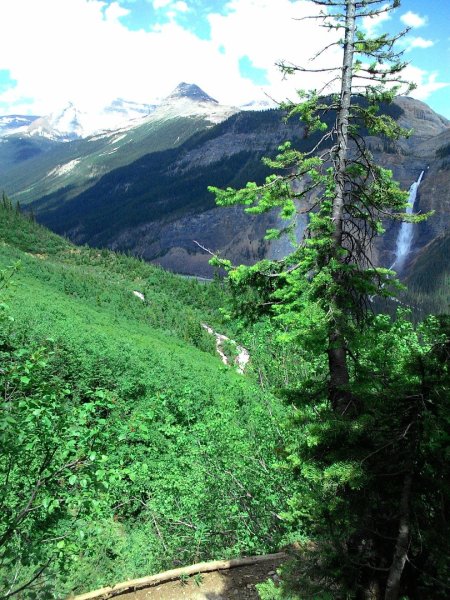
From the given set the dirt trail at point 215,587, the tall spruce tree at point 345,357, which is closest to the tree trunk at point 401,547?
the tall spruce tree at point 345,357

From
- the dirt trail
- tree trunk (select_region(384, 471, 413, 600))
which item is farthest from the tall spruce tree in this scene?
the dirt trail

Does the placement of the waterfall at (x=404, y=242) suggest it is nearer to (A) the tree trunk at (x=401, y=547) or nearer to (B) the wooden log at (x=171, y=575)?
(B) the wooden log at (x=171, y=575)

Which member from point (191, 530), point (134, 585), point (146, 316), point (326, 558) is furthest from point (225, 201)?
point (146, 316)

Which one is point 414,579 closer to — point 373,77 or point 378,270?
point 378,270

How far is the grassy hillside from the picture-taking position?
5566 mm

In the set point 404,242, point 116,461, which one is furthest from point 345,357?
point 404,242

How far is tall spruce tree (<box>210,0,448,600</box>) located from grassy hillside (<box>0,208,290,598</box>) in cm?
265

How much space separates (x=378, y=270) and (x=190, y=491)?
26.8ft

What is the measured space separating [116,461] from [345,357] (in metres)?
10.8

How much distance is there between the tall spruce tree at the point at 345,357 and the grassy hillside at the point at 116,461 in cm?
265

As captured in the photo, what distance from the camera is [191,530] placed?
11.6 m

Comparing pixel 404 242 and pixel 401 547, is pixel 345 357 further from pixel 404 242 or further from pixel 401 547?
pixel 404 242

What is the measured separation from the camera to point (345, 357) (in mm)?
8070

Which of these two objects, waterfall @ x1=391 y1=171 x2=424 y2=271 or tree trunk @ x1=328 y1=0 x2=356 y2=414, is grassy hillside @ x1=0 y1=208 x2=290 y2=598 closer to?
tree trunk @ x1=328 y1=0 x2=356 y2=414
